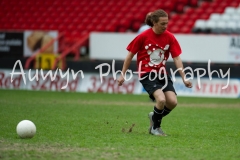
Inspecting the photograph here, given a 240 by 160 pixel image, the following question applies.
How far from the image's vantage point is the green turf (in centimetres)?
807

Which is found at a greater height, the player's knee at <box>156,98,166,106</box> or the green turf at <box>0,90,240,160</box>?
the player's knee at <box>156,98,166,106</box>

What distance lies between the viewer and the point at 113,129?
11.0 meters

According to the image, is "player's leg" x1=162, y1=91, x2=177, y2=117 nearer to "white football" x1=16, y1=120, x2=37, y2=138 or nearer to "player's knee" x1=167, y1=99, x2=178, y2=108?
"player's knee" x1=167, y1=99, x2=178, y2=108

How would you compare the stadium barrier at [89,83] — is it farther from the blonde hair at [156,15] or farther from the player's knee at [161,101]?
the player's knee at [161,101]

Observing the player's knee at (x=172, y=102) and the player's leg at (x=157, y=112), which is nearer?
the player's leg at (x=157, y=112)

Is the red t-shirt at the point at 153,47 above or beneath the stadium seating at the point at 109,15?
beneath

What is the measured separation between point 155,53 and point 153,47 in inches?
4.2

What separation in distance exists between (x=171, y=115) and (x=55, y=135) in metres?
5.09

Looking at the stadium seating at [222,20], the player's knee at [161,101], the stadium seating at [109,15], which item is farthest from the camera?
the stadium seating at [109,15]

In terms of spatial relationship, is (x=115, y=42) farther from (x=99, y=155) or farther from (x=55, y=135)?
(x=99, y=155)

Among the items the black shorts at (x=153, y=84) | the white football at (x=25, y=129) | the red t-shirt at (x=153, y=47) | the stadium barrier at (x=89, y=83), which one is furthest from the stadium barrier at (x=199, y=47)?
the white football at (x=25, y=129)

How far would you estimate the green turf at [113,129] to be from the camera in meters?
8.07

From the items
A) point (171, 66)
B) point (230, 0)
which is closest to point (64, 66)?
point (171, 66)

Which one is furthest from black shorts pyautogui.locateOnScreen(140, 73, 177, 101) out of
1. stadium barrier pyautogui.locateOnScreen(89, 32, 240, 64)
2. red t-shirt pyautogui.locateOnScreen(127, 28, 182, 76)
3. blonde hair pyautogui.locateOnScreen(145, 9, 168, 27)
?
stadium barrier pyautogui.locateOnScreen(89, 32, 240, 64)
